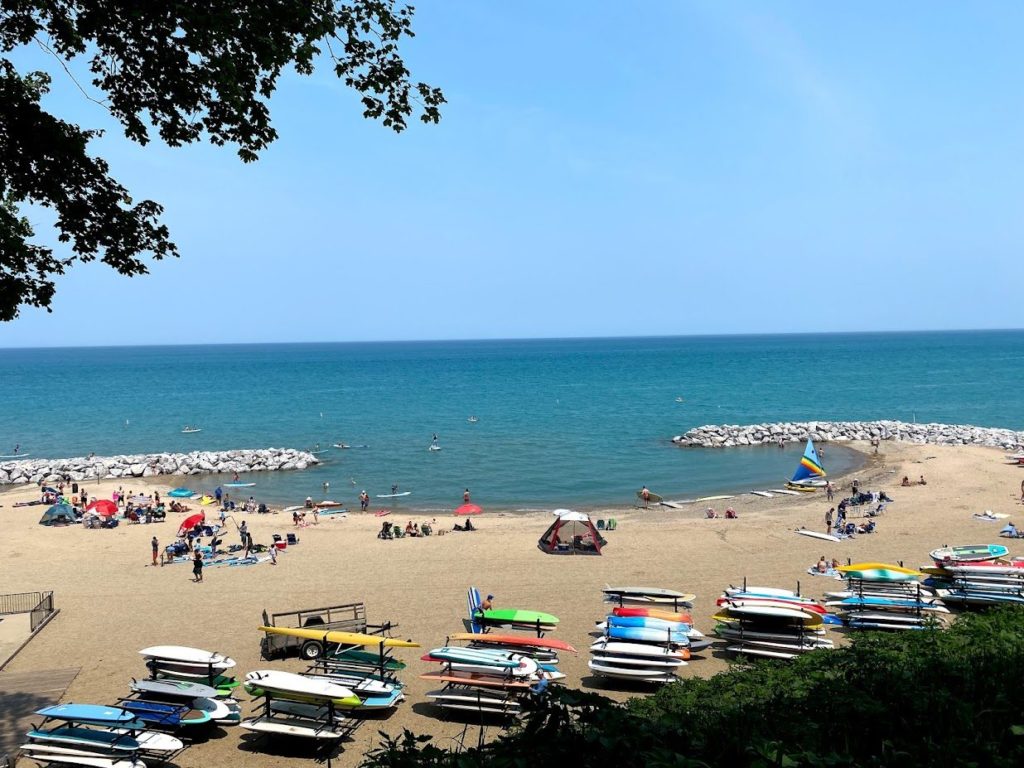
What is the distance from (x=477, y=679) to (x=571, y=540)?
1398cm

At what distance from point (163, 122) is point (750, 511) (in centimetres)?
3313

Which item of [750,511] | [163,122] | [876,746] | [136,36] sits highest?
[136,36]

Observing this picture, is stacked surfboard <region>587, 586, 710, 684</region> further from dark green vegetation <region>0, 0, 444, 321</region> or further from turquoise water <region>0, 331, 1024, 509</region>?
turquoise water <region>0, 331, 1024, 509</region>

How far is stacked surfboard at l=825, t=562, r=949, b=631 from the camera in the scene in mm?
18672

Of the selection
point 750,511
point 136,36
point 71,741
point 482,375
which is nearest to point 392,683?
point 71,741

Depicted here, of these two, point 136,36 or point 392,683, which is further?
point 392,683

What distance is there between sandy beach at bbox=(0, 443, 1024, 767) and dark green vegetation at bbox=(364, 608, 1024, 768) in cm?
826

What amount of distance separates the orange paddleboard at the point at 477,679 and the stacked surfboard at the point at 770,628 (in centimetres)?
559

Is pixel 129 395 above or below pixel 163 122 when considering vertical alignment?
below

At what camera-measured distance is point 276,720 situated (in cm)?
1377

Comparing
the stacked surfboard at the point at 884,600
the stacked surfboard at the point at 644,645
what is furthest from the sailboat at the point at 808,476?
the stacked surfboard at the point at 644,645

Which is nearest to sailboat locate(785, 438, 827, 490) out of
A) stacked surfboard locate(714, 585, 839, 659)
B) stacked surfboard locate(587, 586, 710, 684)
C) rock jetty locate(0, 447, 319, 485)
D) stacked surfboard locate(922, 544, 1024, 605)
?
stacked surfboard locate(922, 544, 1024, 605)

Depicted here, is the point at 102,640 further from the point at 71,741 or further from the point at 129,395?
the point at 129,395

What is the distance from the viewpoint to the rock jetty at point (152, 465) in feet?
168
